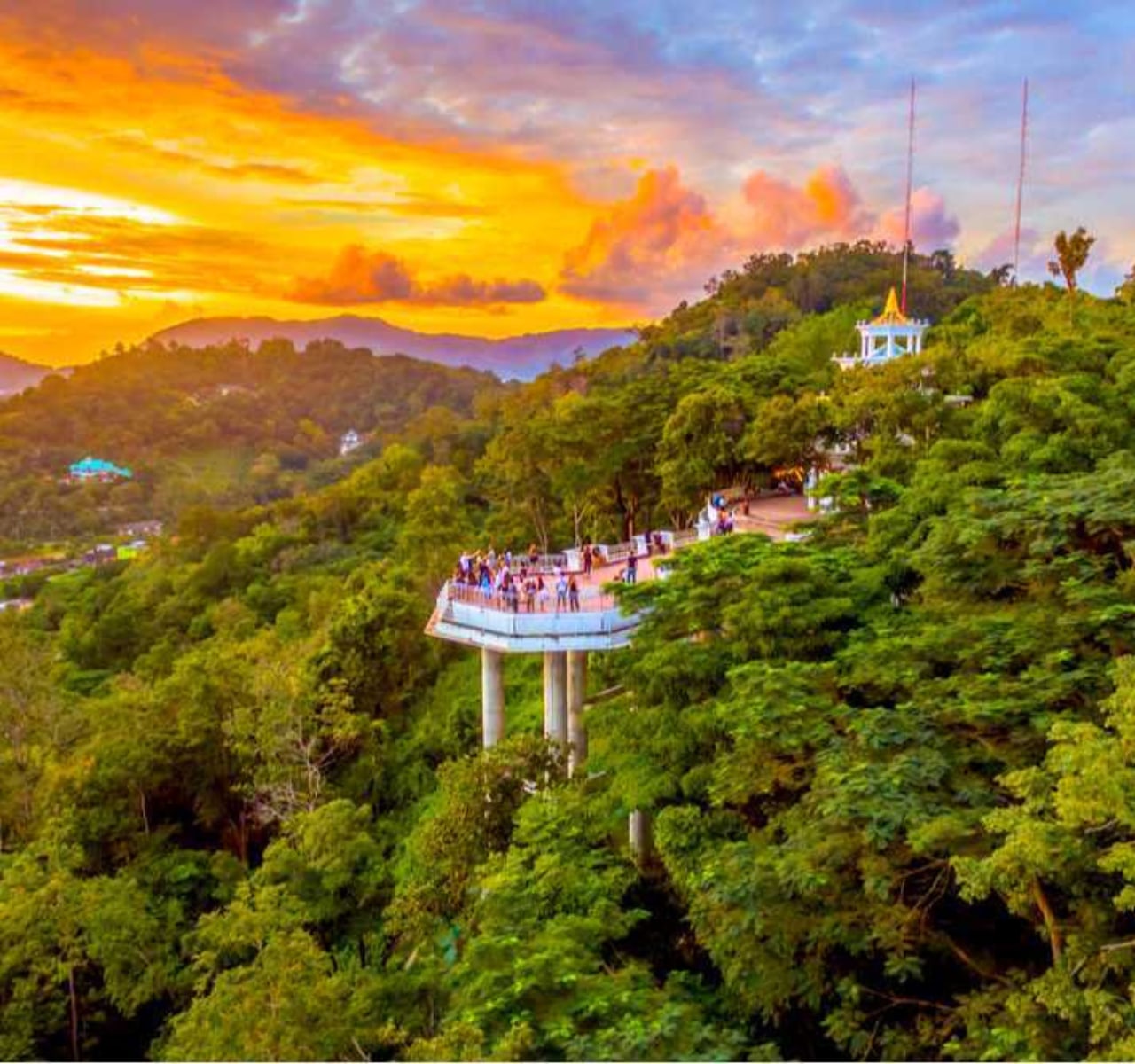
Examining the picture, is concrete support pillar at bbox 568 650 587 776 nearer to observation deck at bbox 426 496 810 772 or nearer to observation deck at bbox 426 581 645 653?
observation deck at bbox 426 496 810 772

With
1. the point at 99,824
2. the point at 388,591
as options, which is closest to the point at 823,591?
the point at 388,591

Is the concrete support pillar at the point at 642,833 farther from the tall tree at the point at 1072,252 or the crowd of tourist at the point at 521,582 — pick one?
the tall tree at the point at 1072,252

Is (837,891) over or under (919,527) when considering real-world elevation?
under

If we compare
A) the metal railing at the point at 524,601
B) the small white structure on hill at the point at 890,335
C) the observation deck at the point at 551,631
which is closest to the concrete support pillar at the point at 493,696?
the observation deck at the point at 551,631

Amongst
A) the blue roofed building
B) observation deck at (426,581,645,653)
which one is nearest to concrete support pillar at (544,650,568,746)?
observation deck at (426,581,645,653)

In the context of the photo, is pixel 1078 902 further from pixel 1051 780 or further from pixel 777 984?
pixel 777 984
